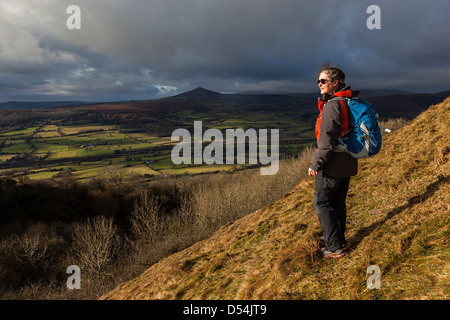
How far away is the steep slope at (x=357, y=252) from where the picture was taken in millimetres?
3342

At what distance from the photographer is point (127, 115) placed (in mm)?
161500

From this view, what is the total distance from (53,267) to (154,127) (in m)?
126

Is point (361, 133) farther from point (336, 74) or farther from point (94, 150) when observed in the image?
point (94, 150)

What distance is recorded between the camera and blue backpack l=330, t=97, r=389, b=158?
10.9 ft

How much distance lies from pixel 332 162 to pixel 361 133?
1.93 feet

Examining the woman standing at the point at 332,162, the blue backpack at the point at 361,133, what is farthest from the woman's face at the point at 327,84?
the blue backpack at the point at 361,133

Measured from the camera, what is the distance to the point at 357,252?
4.15m

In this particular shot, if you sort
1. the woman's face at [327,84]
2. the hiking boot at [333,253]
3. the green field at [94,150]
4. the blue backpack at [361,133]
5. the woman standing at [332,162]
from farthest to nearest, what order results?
the green field at [94,150] < the hiking boot at [333,253] < the woman's face at [327,84] < the woman standing at [332,162] < the blue backpack at [361,133]

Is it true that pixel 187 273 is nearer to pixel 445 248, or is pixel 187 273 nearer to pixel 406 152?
pixel 445 248

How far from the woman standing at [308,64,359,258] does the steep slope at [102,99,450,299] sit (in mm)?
586

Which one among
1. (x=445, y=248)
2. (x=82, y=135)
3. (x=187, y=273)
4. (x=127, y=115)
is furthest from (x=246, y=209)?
(x=127, y=115)

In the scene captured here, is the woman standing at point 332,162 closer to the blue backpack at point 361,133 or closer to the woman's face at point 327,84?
the woman's face at point 327,84

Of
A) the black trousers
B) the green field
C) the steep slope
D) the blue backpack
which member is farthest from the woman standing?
the green field

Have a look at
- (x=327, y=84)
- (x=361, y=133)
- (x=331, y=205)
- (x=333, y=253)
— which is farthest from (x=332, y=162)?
(x=333, y=253)
